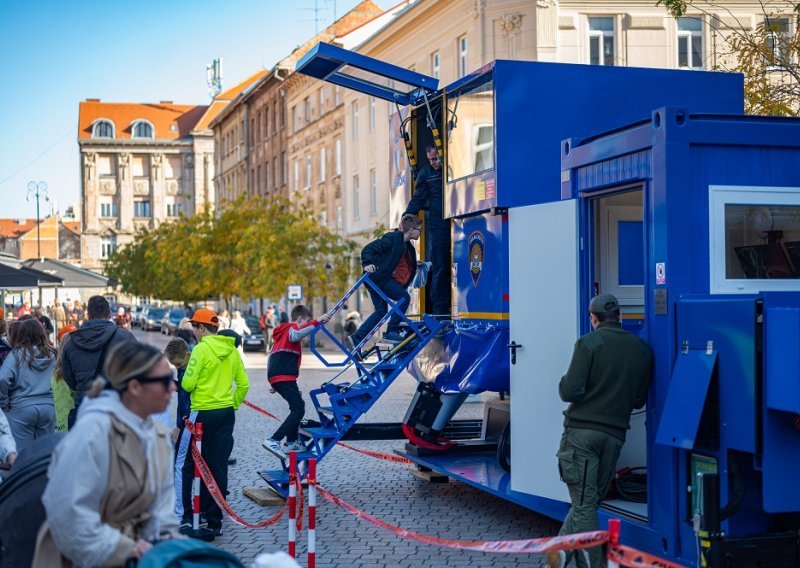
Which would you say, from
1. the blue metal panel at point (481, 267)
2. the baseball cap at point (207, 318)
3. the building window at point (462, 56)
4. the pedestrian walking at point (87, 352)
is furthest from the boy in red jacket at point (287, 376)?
the building window at point (462, 56)

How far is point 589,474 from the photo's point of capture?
7301mm

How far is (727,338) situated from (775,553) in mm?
1246

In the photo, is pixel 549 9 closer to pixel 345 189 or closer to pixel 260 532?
pixel 345 189

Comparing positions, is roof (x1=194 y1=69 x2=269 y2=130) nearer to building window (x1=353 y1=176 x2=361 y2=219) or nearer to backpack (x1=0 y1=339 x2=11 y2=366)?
building window (x1=353 y1=176 x2=361 y2=219)

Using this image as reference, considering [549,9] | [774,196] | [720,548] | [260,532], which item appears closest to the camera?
[720,548]

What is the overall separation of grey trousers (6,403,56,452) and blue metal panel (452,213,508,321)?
4008 millimetres

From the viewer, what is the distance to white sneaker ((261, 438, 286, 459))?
11539 millimetres

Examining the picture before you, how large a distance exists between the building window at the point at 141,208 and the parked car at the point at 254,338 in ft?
251

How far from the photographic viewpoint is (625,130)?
7.64m

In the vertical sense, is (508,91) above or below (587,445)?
above

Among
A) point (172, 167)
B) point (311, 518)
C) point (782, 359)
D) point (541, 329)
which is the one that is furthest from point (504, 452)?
point (172, 167)

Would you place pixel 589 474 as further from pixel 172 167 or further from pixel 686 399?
pixel 172 167

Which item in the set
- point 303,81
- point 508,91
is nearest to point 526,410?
point 508,91

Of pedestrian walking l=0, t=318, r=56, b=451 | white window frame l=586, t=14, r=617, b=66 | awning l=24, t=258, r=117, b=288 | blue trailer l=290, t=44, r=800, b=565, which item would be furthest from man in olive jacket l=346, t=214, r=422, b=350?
awning l=24, t=258, r=117, b=288
